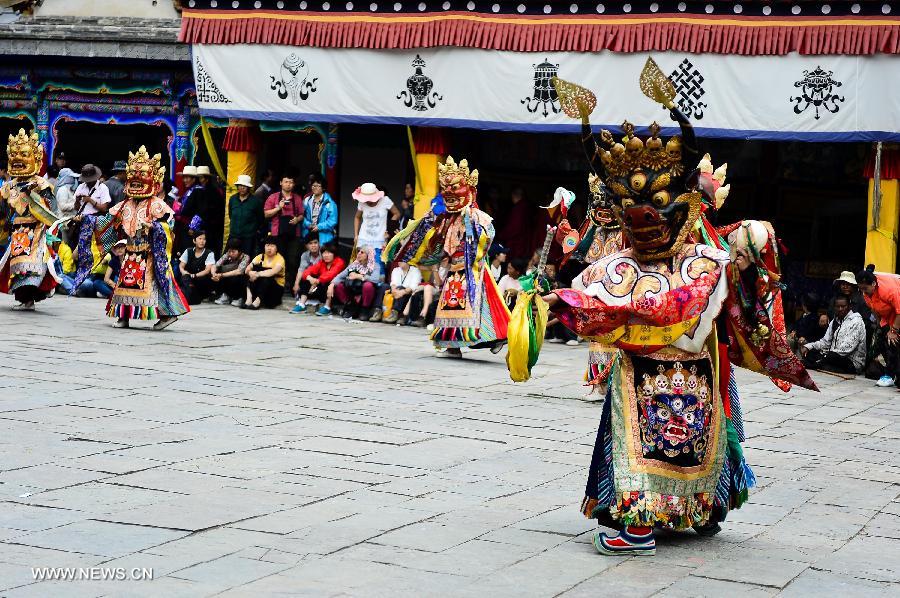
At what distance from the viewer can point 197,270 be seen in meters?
17.4

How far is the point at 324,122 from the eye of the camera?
56.9 feet

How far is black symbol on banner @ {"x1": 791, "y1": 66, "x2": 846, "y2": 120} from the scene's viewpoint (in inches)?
568

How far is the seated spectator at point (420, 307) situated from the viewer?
16.1 m

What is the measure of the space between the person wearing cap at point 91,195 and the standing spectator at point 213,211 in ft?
4.04

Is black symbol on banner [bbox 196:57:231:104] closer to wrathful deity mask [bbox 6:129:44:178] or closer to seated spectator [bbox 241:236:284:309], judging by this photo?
seated spectator [bbox 241:236:284:309]

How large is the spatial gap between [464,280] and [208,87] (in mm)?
6107

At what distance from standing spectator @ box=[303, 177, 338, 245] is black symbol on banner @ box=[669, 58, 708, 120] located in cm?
441

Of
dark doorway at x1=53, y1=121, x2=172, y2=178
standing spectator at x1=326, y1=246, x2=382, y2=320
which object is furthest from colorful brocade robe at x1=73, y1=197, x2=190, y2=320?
dark doorway at x1=53, y1=121, x2=172, y2=178

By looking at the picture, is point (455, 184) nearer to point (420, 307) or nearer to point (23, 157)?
point (420, 307)

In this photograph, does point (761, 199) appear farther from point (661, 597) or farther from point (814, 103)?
point (661, 597)

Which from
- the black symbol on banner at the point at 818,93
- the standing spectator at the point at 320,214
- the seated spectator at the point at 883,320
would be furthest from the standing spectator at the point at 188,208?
the seated spectator at the point at 883,320

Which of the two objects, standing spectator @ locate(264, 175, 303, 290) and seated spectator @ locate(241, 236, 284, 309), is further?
standing spectator @ locate(264, 175, 303, 290)

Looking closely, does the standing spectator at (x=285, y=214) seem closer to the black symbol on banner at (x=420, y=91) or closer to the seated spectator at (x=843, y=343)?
the black symbol on banner at (x=420, y=91)

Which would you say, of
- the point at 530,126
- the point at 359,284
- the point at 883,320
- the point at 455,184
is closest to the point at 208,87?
the point at 359,284
